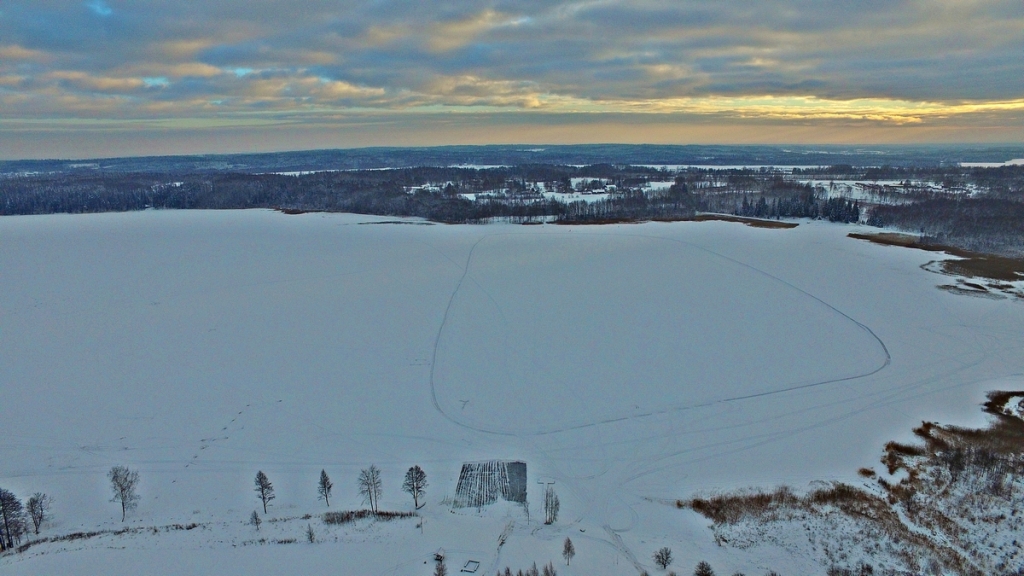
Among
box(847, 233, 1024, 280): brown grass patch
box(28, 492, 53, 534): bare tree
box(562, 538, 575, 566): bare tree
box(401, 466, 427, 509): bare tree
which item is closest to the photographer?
box(562, 538, 575, 566): bare tree

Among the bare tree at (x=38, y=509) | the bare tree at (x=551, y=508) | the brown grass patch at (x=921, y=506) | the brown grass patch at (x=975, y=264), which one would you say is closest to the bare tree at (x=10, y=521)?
the bare tree at (x=38, y=509)

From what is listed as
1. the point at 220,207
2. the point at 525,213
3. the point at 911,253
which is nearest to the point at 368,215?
the point at 525,213

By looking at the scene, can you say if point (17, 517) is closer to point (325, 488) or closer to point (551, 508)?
point (325, 488)

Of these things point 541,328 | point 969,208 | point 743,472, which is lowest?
point 743,472

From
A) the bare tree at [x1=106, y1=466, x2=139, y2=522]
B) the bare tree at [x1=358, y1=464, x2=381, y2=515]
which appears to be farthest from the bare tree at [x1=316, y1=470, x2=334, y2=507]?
the bare tree at [x1=106, y1=466, x2=139, y2=522]

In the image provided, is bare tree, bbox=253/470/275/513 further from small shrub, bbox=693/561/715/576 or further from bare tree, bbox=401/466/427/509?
small shrub, bbox=693/561/715/576

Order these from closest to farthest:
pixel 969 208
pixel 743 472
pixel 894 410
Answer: pixel 743 472 < pixel 894 410 < pixel 969 208

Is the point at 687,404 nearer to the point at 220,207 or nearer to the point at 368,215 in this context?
the point at 368,215

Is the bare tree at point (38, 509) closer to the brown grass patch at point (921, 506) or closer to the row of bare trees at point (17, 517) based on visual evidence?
the row of bare trees at point (17, 517)
